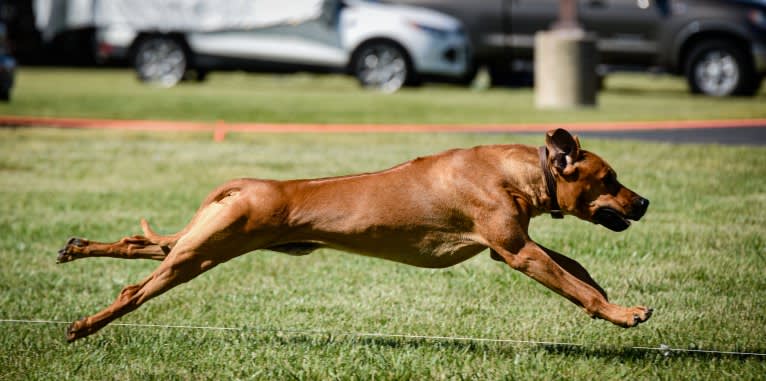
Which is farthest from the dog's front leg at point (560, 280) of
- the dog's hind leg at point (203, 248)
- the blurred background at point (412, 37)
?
the blurred background at point (412, 37)

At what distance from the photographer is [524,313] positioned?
5.99 metres

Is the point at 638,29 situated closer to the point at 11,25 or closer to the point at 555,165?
the point at 555,165

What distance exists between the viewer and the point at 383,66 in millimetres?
19844

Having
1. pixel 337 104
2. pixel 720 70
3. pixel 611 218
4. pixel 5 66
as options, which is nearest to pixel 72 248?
pixel 611 218

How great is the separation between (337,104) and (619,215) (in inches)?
484

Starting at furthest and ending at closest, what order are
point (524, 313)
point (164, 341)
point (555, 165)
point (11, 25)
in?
1. point (11, 25)
2. point (524, 313)
3. point (164, 341)
4. point (555, 165)

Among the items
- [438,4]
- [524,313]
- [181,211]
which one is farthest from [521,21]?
[524,313]

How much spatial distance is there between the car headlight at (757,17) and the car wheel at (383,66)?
18.9 ft

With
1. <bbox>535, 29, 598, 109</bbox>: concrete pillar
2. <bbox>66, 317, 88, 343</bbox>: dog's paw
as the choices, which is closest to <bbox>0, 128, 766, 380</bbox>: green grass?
<bbox>66, 317, 88, 343</bbox>: dog's paw

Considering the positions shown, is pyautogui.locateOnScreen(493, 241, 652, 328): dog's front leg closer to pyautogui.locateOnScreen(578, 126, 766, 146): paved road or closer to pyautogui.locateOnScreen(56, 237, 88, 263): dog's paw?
pyautogui.locateOnScreen(56, 237, 88, 263): dog's paw

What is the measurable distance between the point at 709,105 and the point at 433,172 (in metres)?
13.1

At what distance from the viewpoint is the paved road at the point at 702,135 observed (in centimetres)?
1218

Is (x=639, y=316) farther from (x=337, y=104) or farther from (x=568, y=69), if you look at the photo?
(x=337, y=104)

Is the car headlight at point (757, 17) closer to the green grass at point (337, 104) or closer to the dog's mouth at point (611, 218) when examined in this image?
the green grass at point (337, 104)
